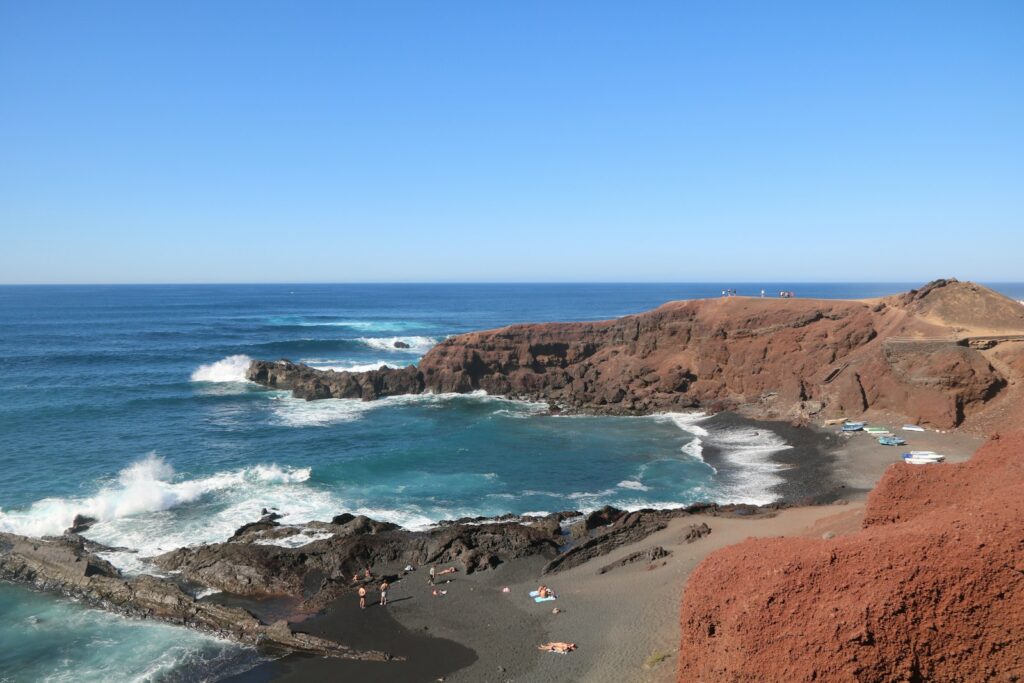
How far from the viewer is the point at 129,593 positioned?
2217 cm

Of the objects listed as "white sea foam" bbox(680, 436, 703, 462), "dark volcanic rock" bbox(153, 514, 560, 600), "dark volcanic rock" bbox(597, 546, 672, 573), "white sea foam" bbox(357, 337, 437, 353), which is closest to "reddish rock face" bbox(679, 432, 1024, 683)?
"dark volcanic rock" bbox(597, 546, 672, 573)

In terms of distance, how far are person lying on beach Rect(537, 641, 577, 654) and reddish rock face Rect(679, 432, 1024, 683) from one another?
273 inches

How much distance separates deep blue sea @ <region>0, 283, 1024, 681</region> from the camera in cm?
2066

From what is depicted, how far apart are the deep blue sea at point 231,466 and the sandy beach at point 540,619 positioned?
146 inches

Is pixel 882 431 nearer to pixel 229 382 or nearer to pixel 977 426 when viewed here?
pixel 977 426

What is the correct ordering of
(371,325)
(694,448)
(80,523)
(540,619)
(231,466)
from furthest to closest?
(371,325) < (694,448) < (231,466) < (80,523) < (540,619)

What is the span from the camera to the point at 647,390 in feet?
175

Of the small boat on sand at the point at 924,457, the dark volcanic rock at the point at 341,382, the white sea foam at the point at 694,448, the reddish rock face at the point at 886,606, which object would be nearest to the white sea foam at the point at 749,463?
the white sea foam at the point at 694,448

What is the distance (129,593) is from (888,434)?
1534 inches

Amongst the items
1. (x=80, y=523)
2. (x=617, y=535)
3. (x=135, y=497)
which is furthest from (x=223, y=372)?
(x=617, y=535)

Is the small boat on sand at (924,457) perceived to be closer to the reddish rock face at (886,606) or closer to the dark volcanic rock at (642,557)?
the dark volcanic rock at (642,557)

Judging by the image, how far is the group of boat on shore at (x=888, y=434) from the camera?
32131 mm

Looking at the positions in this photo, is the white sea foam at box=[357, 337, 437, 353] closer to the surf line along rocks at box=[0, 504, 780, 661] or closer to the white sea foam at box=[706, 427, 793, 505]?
the white sea foam at box=[706, 427, 793, 505]

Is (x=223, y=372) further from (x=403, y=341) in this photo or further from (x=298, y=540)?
(x=298, y=540)
